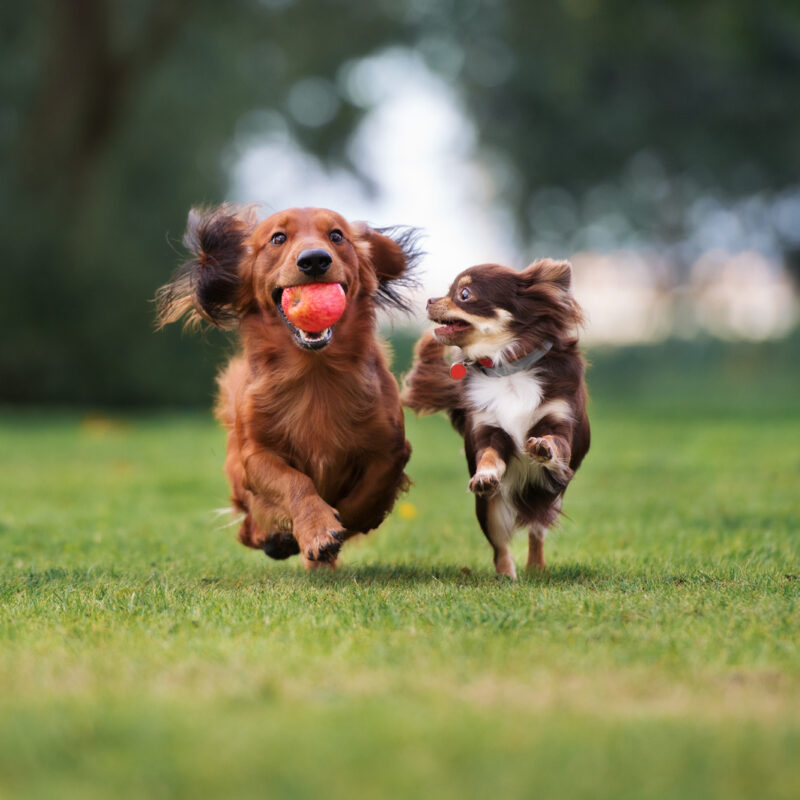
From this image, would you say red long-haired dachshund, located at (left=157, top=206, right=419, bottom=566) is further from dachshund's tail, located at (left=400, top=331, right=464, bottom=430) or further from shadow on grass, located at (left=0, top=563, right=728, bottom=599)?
shadow on grass, located at (left=0, top=563, right=728, bottom=599)

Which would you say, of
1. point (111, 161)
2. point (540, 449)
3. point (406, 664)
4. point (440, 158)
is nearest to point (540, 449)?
point (540, 449)

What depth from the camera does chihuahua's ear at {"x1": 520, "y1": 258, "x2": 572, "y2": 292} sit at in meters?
4.85

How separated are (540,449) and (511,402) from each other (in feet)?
1.22

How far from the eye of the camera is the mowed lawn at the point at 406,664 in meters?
2.18

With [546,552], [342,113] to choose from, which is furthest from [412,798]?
[342,113]

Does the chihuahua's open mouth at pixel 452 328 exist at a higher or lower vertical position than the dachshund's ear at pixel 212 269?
lower

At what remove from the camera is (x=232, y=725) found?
2.40 metres

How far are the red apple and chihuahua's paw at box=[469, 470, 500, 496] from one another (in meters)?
0.93

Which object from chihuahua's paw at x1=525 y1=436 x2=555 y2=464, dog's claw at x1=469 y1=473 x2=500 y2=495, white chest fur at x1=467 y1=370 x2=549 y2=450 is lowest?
dog's claw at x1=469 y1=473 x2=500 y2=495

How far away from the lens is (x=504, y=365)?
4734 mm

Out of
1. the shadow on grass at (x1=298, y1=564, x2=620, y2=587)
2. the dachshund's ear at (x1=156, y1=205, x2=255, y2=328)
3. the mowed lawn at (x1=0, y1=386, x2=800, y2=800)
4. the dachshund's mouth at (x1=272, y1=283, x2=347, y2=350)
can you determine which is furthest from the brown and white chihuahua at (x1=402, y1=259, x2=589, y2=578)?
the dachshund's ear at (x1=156, y1=205, x2=255, y2=328)

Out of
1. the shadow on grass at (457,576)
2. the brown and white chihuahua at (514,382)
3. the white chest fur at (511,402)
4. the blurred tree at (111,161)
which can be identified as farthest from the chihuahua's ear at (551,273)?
the blurred tree at (111,161)

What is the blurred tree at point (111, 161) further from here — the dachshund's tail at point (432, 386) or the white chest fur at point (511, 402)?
the white chest fur at point (511, 402)

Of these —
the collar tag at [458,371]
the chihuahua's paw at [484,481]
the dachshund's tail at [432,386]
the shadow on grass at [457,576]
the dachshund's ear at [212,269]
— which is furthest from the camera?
the dachshund's ear at [212,269]
